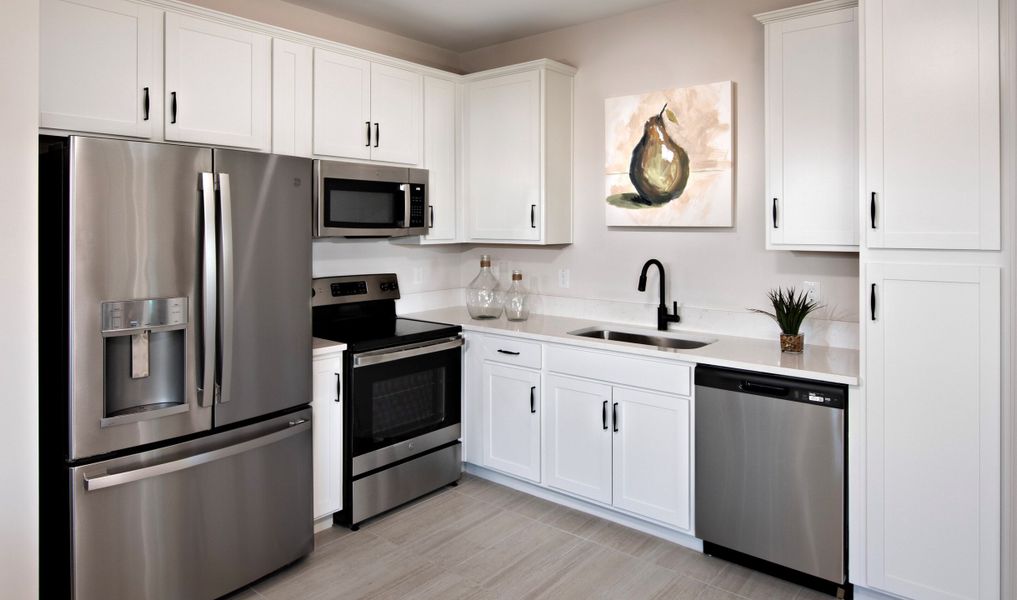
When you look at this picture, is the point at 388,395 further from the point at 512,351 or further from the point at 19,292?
the point at 19,292

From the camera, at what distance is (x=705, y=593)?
2.63 meters

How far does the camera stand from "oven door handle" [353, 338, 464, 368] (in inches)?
124

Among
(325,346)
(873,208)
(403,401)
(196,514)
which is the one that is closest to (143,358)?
(196,514)

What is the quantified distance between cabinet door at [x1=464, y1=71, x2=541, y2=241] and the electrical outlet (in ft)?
4.64

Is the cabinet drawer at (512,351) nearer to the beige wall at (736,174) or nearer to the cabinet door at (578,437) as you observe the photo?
the cabinet door at (578,437)

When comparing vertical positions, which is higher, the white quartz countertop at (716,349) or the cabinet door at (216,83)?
the cabinet door at (216,83)

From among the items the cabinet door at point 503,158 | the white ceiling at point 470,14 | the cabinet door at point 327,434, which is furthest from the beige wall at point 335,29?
the cabinet door at point 327,434

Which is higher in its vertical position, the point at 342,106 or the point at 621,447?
the point at 342,106

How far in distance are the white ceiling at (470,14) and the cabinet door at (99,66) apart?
1.11 m

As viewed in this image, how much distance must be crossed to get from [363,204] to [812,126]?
2.12m

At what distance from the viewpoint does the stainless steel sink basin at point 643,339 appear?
3387 mm

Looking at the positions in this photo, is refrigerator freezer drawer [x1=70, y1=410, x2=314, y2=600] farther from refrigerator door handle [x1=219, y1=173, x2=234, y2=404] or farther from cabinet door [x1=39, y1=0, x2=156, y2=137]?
cabinet door [x1=39, y1=0, x2=156, y2=137]

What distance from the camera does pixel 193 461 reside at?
94.1 inches

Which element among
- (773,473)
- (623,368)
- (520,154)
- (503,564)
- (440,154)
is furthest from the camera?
(440,154)
